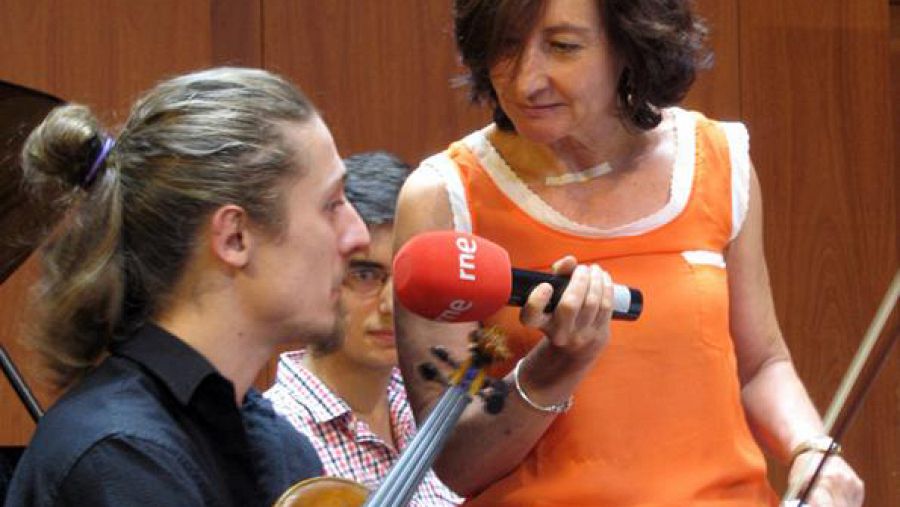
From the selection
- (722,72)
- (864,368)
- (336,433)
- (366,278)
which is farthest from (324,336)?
(722,72)

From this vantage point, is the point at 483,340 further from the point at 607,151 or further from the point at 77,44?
the point at 77,44

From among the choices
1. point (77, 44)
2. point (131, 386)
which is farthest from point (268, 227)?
point (77, 44)

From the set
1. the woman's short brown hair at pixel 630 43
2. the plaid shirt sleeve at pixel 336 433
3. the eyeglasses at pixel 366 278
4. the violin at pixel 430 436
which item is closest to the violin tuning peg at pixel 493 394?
the violin at pixel 430 436

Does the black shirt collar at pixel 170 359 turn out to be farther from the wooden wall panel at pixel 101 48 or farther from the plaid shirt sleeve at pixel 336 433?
the wooden wall panel at pixel 101 48

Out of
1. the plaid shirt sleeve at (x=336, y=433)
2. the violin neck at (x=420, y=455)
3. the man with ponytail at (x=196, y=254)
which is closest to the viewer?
the violin neck at (x=420, y=455)

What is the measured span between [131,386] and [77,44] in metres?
2.01

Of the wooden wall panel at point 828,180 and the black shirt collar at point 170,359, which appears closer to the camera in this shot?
the black shirt collar at point 170,359

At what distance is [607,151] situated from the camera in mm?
1676

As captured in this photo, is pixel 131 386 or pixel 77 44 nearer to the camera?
pixel 131 386

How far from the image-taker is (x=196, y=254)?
4.70 feet

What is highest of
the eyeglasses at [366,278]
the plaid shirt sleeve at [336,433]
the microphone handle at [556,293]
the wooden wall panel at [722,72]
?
the microphone handle at [556,293]

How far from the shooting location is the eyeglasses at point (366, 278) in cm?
243

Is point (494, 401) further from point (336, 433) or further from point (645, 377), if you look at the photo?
point (336, 433)

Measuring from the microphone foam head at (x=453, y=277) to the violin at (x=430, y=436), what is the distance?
35 mm
